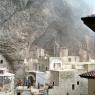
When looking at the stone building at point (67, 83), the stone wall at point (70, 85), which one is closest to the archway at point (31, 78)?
the stone building at point (67, 83)

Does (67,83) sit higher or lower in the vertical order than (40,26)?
lower

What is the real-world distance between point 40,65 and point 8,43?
5.69 m

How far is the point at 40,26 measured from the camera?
30.7 m

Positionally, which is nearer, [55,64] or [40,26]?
[40,26]

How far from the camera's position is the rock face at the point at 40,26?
2647 cm

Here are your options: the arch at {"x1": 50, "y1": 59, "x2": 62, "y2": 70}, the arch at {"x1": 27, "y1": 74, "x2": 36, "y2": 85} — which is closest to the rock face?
the arch at {"x1": 27, "y1": 74, "x2": 36, "y2": 85}

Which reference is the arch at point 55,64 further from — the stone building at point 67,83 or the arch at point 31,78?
the stone building at point 67,83

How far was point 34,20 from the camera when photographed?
96.9 ft

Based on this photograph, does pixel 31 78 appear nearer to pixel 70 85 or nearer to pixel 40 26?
pixel 70 85

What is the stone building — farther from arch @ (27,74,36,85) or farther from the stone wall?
arch @ (27,74,36,85)

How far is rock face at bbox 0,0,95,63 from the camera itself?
2647 centimetres

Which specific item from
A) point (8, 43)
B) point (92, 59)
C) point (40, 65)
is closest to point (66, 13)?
point (92, 59)

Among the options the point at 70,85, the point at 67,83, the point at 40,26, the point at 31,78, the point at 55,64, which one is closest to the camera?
the point at 67,83

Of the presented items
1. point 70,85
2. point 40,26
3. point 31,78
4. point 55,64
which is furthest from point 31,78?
point 40,26
